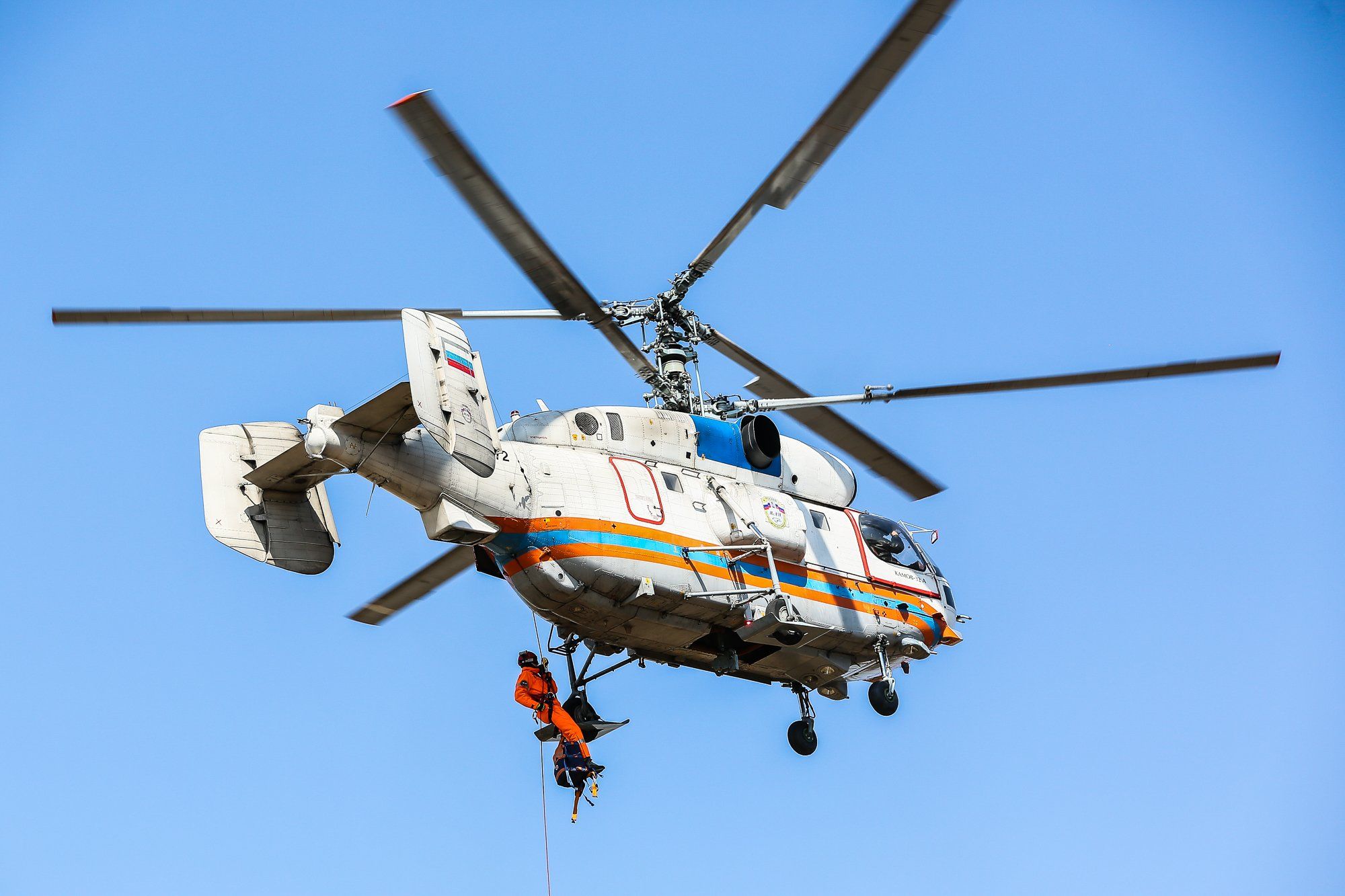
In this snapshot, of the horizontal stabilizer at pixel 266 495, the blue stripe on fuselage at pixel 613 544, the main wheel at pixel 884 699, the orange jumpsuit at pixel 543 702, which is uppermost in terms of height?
the horizontal stabilizer at pixel 266 495

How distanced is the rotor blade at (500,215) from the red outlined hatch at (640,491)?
1.52m

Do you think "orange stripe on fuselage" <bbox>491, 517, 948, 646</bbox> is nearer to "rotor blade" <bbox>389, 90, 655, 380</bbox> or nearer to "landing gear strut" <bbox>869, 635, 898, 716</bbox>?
"landing gear strut" <bbox>869, 635, 898, 716</bbox>

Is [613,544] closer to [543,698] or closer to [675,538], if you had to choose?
[675,538]

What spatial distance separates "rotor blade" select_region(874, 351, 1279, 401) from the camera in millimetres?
15812

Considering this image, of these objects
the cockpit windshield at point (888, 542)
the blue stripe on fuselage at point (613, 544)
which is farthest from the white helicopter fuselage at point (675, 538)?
the cockpit windshield at point (888, 542)

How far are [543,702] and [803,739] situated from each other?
4.29 m

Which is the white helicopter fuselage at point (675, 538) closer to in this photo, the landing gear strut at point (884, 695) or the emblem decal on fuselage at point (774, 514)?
the emblem decal on fuselage at point (774, 514)

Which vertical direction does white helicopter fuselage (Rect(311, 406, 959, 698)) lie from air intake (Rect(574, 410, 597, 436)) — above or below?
below

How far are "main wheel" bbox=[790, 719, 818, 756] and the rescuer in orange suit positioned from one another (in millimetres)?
3822

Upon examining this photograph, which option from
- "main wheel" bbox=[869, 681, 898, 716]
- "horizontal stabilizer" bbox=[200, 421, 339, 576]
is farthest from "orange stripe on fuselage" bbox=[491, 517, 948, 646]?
"horizontal stabilizer" bbox=[200, 421, 339, 576]

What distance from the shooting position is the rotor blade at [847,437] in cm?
1825

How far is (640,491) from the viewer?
51.8 feet

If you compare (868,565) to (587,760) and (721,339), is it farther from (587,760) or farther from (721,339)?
(587,760)

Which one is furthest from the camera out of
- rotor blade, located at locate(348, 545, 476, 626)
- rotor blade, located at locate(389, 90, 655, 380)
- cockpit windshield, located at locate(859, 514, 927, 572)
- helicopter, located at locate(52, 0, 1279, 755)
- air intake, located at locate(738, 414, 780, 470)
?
cockpit windshield, located at locate(859, 514, 927, 572)
